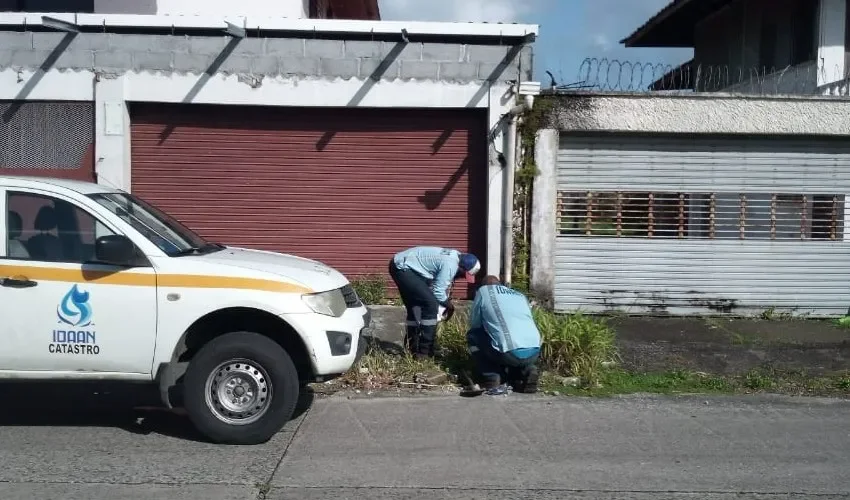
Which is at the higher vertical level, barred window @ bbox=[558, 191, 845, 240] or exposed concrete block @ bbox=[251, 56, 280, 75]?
exposed concrete block @ bbox=[251, 56, 280, 75]

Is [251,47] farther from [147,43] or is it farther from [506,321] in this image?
[506,321]

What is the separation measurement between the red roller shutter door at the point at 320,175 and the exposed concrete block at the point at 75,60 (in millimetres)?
834

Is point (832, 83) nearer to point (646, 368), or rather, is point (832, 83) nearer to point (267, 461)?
point (646, 368)

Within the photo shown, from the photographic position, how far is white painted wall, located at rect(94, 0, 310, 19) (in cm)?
1346

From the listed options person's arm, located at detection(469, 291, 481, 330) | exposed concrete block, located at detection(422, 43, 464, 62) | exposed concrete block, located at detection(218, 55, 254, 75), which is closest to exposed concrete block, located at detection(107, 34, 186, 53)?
exposed concrete block, located at detection(218, 55, 254, 75)

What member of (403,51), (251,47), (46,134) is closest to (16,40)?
(46,134)

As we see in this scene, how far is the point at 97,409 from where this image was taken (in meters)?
7.97

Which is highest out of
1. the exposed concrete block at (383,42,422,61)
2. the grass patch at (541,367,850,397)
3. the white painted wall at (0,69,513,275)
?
the exposed concrete block at (383,42,422,61)

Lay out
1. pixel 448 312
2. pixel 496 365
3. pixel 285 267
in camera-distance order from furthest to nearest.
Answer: pixel 448 312 < pixel 496 365 < pixel 285 267

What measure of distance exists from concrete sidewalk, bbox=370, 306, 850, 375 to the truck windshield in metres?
3.27

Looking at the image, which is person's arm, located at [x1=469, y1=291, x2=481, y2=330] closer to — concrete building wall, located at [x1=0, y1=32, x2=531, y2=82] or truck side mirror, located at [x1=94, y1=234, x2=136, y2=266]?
truck side mirror, located at [x1=94, y1=234, x2=136, y2=266]

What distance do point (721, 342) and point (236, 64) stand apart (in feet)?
23.2

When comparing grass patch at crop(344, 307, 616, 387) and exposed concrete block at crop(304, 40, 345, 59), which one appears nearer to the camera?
grass patch at crop(344, 307, 616, 387)

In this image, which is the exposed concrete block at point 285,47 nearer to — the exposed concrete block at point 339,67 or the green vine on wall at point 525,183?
the exposed concrete block at point 339,67
